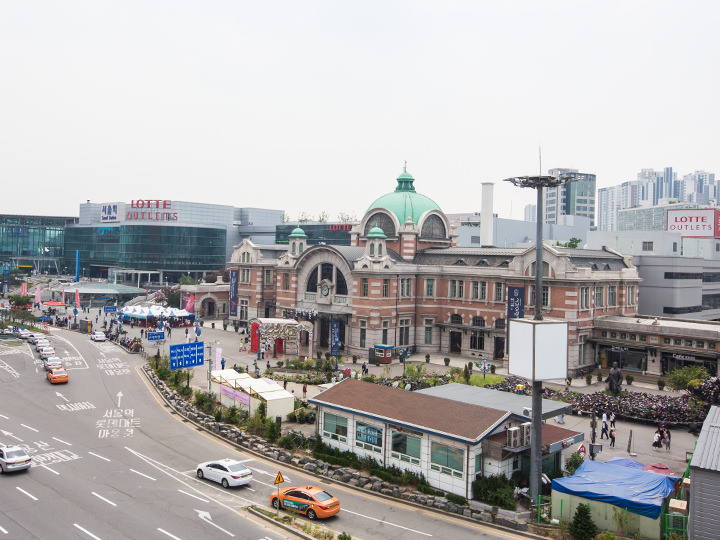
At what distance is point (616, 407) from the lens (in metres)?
42.8

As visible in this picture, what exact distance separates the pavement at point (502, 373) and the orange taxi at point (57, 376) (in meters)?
11.1

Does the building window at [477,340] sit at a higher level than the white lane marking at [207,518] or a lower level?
higher

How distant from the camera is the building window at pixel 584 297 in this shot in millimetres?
57591

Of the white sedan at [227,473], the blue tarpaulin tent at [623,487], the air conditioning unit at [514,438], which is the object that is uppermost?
the air conditioning unit at [514,438]

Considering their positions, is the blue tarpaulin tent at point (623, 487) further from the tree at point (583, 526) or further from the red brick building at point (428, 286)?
the red brick building at point (428, 286)

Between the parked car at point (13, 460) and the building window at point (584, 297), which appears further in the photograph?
the building window at point (584, 297)

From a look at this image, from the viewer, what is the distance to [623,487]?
2538 centimetres

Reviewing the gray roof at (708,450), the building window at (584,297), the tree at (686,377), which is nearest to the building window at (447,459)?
the gray roof at (708,450)

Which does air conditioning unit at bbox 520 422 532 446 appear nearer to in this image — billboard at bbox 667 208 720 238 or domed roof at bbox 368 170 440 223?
domed roof at bbox 368 170 440 223

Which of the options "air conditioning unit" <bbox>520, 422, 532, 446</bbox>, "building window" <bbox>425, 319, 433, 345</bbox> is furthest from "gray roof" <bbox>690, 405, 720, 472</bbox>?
"building window" <bbox>425, 319, 433, 345</bbox>

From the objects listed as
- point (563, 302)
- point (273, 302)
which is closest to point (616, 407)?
point (563, 302)

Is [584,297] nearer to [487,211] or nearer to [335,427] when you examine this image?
[487,211]

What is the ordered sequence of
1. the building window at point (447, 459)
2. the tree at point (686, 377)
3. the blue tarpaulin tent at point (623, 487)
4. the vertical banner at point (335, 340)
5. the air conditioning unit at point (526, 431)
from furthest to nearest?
the vertical banner at point (335, 340) < the tree at point (686, 377) < the air conditioning unit at point (526, 431) < the building window at point (447, 459) < the blue tarpaulin tent at point (623, 487)

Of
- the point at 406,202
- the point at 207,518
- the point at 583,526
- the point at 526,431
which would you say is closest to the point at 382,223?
the point at 406,202
